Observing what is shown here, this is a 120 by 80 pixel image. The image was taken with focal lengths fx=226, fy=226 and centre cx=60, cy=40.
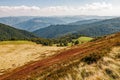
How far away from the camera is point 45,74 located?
25.4m

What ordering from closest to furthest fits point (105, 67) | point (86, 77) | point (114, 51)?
point (86, 77), point (105, 67), point (114, 51)

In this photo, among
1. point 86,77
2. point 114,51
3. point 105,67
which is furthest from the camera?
point 114,51

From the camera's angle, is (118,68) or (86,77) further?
(118,68)

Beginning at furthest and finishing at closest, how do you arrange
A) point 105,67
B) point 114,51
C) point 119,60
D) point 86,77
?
point 114,51
point 119,60
point 105,67
point 86,77

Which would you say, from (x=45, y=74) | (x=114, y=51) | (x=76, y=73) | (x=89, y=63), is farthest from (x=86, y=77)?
(x=114, y=51)

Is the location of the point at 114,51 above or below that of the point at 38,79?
above

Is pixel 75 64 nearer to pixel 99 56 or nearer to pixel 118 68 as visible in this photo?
pixel 99 56

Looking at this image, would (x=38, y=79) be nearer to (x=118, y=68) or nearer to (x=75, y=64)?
(x=75, y=64)

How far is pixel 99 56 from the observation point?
25.9m

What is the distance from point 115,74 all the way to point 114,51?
550 cm

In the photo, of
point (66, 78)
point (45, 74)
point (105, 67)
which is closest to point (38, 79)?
point (45, 74)

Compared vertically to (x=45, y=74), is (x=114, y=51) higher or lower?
higher

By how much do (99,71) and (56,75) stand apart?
4.59m

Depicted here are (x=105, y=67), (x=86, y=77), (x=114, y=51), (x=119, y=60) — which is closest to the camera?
(x=86, y=77)
